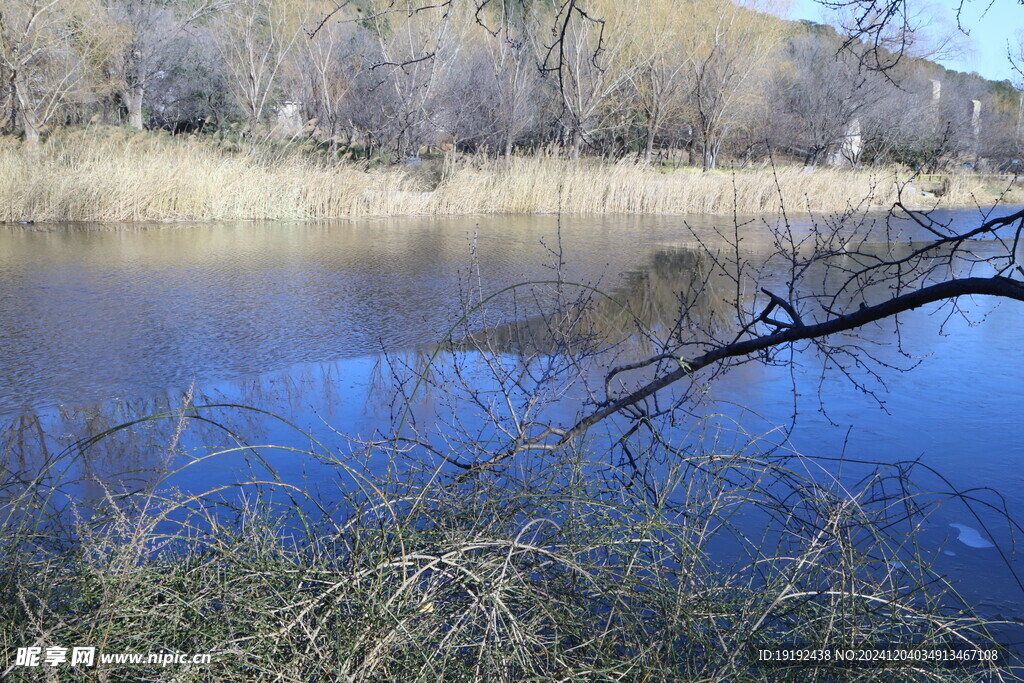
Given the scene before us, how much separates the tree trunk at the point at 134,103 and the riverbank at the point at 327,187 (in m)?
6.91

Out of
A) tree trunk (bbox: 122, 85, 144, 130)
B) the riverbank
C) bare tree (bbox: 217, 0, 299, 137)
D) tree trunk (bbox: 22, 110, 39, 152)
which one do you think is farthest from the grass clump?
tree trunk (bbox: 122, 85, 144, 130)

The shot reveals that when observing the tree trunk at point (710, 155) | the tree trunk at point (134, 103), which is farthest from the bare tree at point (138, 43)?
the tree trunk at point (710, 155)

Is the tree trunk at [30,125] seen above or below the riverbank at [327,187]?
above

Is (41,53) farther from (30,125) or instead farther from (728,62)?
(728,62)

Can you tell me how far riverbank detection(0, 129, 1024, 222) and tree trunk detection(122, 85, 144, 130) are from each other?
691 cm

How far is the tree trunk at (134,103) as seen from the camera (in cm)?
2484

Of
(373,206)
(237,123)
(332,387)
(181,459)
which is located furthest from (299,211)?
(237,123)

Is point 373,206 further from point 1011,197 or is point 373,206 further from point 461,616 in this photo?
point 1011,197

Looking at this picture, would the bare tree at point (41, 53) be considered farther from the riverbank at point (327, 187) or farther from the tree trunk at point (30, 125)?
the riverbank at point (327, 187)

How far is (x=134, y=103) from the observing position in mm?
24875

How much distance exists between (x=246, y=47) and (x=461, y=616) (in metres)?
23.6

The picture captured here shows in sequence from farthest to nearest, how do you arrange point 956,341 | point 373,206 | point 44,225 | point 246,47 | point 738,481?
point 246,47, point 373,206, point 44,225, point 956,341, point 738,481

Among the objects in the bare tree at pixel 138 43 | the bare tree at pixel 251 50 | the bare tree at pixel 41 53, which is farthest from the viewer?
the bare tree at pixel 138 43

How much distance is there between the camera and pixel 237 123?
26.4 meters
